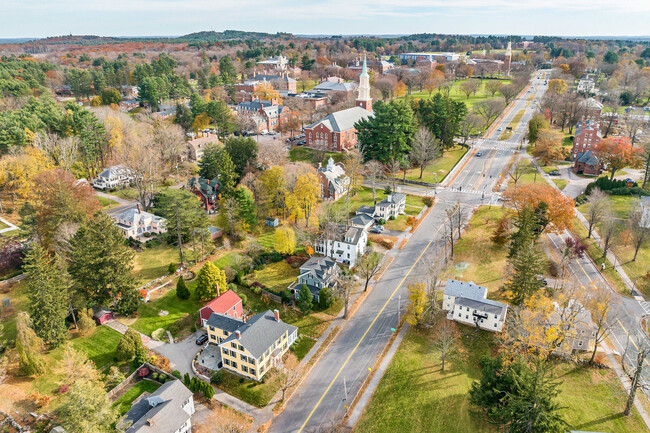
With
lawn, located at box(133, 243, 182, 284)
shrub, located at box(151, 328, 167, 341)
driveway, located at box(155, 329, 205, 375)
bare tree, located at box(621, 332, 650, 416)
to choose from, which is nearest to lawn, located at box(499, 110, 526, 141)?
bare tree, located at box(621, 332, 650, 416)

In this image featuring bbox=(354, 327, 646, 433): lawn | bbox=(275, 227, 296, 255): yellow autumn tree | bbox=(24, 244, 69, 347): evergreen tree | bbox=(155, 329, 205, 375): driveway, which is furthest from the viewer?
bbox=(275, 227, 296, 255): yellow autumn tree

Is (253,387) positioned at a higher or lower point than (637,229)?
lower

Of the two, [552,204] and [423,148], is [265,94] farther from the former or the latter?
[552,204]

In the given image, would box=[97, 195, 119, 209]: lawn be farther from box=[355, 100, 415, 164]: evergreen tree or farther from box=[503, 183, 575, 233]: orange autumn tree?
box=[503, 183, 575, 233]: orange autumn tree

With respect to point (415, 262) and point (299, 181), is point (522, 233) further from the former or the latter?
point (299, 181)

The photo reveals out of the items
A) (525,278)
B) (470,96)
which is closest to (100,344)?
(525,278)

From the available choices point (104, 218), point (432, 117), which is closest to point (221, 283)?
point (104, 218)

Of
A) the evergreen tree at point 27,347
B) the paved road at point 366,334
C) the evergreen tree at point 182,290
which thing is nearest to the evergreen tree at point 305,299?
the paved road at point 366,334
